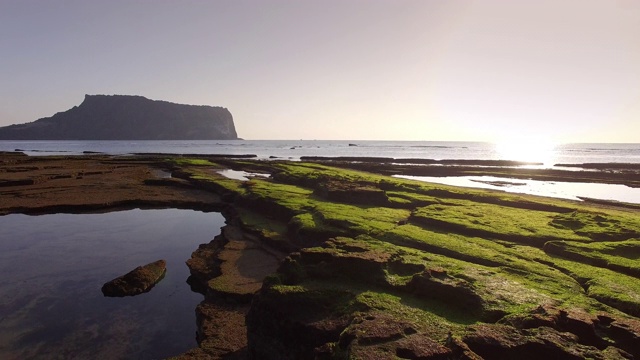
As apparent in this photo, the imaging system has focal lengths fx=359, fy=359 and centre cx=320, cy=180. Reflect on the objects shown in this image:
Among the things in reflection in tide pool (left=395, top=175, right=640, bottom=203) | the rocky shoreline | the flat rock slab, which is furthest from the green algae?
reflection in tide pool (left=395, top=175, right=640, bottom=203)

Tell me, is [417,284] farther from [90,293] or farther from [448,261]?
[90,293]

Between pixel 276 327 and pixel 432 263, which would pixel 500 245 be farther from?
pixel 276 327

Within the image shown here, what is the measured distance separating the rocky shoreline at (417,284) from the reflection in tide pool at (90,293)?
4.60 ft

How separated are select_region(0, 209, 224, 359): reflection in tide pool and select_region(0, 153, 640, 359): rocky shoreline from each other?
1402mm

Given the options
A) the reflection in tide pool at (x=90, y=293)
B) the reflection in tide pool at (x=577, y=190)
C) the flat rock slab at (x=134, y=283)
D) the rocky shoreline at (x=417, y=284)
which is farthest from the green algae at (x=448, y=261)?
the reflection in tide pool at (x=577, y=190)

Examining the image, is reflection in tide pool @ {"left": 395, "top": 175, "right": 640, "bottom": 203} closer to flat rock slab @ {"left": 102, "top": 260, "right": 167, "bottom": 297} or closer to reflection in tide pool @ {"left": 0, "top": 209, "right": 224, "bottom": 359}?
reflection in tide pool @ {"left": 0, "top": 209, "right": 224, "bottom": 359}

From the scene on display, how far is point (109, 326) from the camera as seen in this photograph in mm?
12625

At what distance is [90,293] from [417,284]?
536 inches

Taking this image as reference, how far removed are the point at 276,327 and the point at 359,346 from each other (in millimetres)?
3008

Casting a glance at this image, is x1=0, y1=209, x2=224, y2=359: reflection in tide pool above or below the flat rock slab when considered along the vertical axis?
below

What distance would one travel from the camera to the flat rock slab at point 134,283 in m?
15.2

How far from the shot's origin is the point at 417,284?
34.9 ft

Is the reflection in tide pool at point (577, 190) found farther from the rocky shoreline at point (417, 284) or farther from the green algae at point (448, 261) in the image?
the green algae at point (448, 261)

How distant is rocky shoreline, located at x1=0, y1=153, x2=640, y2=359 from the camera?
806cm
